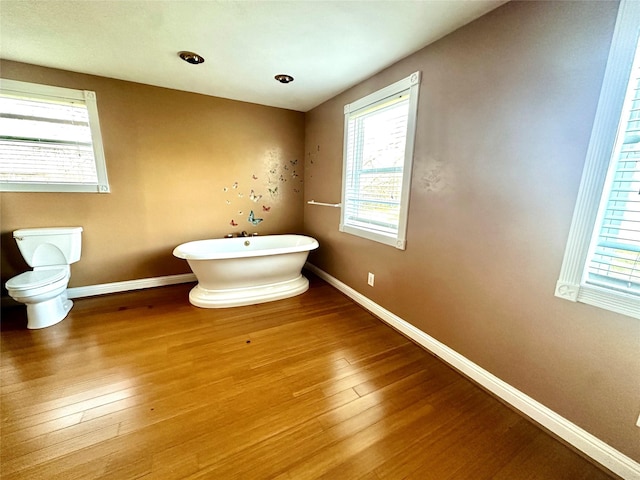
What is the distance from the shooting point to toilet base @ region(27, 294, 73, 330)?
6.89ft

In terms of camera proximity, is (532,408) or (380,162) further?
(380,162)

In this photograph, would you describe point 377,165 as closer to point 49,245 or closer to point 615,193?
point 615,193

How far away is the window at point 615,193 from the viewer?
3.41 ft

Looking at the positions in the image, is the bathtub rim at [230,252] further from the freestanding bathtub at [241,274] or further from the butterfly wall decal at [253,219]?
the butterfly wall decal at [253,219]

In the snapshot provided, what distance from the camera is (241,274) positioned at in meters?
2.62

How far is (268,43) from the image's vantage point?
1.84m

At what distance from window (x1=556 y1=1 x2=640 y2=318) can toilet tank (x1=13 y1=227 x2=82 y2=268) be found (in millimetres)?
3883

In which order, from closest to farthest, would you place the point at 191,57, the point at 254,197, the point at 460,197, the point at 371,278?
the point at 460,197, the point at 191,57, the point at 371,278, the point at 254,197

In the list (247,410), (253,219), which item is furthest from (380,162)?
(247,410)

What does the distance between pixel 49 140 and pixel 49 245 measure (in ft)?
3.36

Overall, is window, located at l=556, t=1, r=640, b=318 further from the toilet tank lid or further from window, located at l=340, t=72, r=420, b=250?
the toilet tank lid

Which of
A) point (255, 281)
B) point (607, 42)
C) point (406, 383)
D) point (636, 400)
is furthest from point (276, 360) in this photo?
point (607, 42)

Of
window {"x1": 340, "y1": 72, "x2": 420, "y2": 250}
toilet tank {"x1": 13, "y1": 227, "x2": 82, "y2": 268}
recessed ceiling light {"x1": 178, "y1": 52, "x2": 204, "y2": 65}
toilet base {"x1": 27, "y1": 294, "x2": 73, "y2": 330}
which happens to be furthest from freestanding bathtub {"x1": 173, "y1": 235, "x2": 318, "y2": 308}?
recessed ceiling light {"x1": 178, "y1": 52, "x2": 204, "y2": 65}

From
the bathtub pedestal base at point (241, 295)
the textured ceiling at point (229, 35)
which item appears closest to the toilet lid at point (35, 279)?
the bathtub pedestal base at point (241, 295)
